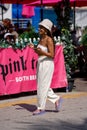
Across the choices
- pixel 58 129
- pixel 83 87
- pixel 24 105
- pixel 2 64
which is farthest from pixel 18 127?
pixel 83 87

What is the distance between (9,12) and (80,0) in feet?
23.1

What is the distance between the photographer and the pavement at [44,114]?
8664 millimetres

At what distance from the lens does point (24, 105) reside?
10852 millimetres

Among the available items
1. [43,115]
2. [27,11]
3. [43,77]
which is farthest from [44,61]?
[27,11]

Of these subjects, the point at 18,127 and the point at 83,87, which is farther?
the point at 83,87

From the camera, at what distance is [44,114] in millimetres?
9727

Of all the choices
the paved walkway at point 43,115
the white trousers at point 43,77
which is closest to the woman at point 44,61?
the white trousers at point 43,77

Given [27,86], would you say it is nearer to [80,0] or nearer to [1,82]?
[1,82]

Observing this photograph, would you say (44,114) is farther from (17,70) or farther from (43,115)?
(17,70)

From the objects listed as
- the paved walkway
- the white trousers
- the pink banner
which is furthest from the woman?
the pink banner

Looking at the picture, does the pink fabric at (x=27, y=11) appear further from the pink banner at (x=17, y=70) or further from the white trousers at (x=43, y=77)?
the white trousers at (x=43, y=77)

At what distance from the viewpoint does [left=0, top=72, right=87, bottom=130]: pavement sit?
8664 mm

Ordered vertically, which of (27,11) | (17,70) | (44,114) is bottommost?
(44,114)

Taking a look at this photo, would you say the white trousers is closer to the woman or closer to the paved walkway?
the woman
